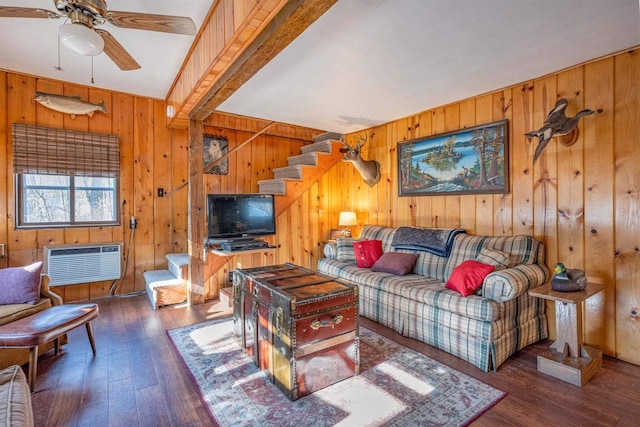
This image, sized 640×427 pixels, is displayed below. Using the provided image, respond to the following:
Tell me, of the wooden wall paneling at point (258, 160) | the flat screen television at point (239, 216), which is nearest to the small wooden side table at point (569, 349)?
the flat screen television at point (239, 216)

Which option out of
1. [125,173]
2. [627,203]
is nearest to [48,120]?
[125,173]

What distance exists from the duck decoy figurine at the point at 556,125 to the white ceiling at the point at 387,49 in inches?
14.7

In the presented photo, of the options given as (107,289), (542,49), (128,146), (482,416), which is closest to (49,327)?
(107,289)

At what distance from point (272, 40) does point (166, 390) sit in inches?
93.0

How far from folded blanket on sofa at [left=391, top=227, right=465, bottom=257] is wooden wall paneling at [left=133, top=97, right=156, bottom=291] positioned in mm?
3248

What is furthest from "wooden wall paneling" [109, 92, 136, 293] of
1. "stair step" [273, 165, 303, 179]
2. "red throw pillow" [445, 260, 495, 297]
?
"red throw pillow" [445, 260, 495, 297]

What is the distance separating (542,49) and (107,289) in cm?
521

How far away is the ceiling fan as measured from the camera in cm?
166

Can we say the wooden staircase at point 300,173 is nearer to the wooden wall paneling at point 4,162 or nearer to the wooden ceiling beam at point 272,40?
the wooden ceiling beam at point 272,40

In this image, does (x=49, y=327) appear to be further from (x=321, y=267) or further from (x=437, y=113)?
(x=437, y=113)

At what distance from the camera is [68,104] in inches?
136

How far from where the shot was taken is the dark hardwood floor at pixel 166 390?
175cm

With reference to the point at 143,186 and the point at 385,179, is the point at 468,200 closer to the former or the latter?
the point at 385,179

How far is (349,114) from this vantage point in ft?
13.6
